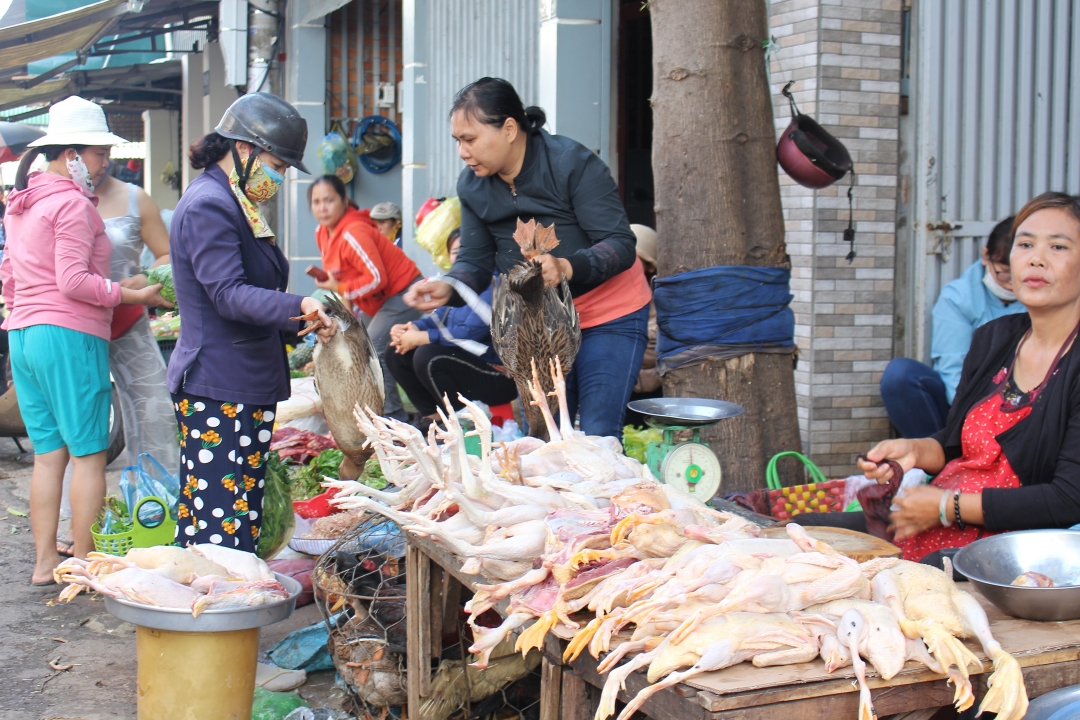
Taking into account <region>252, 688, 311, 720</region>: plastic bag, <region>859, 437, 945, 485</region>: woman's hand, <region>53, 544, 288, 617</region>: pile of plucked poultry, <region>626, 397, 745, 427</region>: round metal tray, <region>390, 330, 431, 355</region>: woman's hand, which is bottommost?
<region>252, 688, 311, 720</region>: plastic bag

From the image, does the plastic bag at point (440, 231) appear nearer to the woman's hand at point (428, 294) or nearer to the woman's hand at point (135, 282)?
the woman's hand at point (135, 282)

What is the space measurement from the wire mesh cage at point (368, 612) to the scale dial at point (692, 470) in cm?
102

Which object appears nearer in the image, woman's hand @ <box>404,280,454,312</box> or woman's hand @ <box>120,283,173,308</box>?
woman's hand @ <box>404,280,454,312</box>

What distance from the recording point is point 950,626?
1771mm

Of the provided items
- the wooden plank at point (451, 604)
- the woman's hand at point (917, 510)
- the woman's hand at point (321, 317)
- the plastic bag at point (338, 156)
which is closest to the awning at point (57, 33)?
the plastic bag at point (338, 156)

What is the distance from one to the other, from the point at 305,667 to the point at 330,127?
366 inches

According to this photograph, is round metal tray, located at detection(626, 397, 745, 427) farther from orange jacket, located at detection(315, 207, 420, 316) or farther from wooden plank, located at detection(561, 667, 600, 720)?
orange jacket, located at detection(315, 207, 420, 316)

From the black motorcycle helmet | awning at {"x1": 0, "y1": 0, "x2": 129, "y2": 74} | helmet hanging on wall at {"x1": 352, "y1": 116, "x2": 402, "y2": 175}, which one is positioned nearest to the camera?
the black motorcycle helmet

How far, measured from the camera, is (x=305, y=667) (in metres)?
3.73

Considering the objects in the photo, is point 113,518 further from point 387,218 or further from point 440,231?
point 387,218

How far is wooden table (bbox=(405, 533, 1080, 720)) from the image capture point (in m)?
1.61

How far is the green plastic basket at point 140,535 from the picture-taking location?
420cm

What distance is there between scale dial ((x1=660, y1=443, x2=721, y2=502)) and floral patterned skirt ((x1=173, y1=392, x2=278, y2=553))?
5.16 ft

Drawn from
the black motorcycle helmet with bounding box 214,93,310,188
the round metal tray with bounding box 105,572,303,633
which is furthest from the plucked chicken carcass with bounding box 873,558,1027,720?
the black motorcycle helmet with bounding box 214,93,310,188
